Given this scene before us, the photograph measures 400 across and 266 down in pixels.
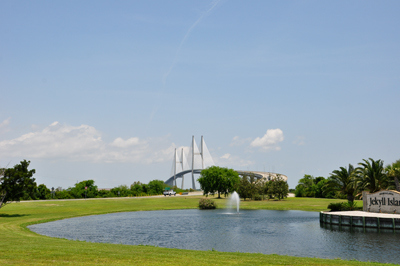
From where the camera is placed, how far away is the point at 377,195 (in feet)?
166

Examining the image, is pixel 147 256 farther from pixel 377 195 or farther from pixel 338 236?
pixel 377 195

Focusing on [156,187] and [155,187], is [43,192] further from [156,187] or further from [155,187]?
[156,187]

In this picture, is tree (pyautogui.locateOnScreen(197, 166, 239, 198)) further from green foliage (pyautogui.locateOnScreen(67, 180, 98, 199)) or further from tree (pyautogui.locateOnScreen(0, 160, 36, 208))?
tree (pyautogui.locateOnScreen(0, 160, 36, 208))

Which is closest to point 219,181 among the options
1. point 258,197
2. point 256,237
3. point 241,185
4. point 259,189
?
point 241,185

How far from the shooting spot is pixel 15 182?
4844cm

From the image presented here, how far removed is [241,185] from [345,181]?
40.4 metres

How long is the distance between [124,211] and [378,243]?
47375 mm

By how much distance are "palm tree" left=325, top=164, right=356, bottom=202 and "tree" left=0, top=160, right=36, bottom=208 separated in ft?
161

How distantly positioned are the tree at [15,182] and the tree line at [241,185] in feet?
200

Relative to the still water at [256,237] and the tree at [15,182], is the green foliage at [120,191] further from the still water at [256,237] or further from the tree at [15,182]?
the still water at [256,237]

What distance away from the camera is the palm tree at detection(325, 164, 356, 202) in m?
60.2

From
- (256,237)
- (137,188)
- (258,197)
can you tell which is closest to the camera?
(256,237)

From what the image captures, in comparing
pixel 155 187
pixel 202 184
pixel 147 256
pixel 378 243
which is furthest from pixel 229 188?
pixel 147 256

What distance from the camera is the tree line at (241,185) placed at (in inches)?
3841
